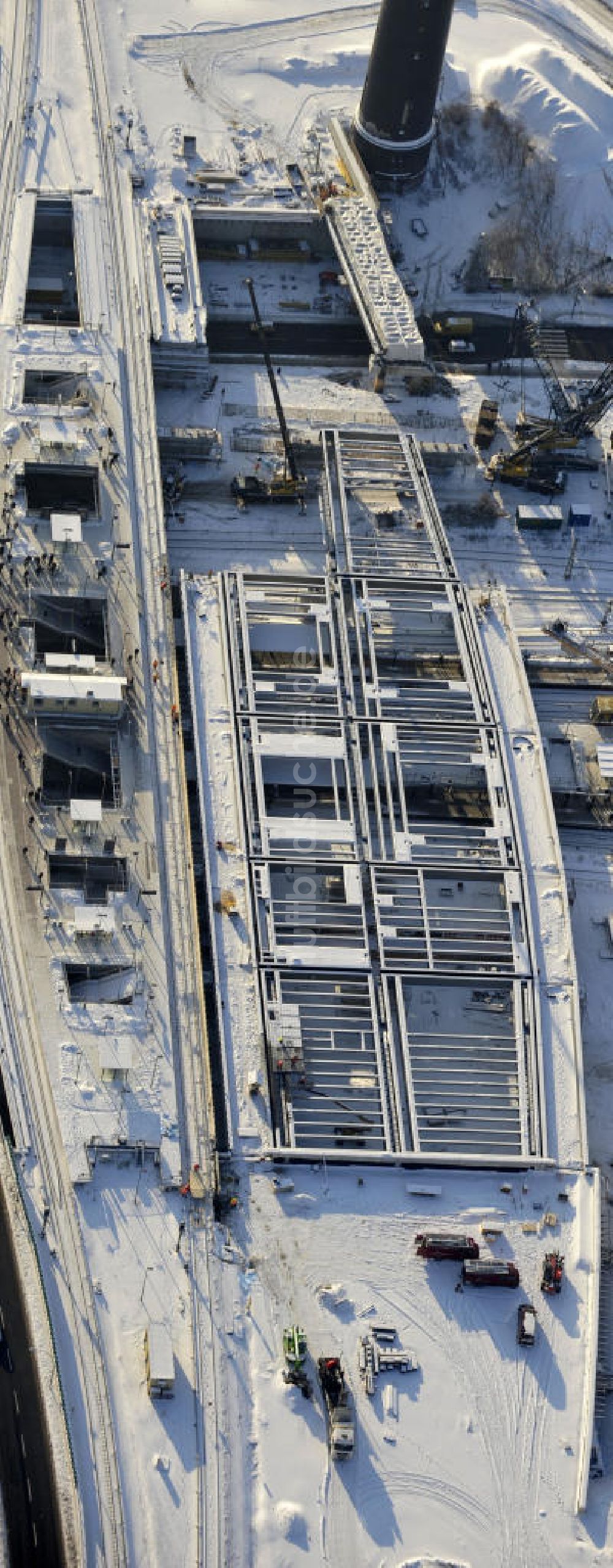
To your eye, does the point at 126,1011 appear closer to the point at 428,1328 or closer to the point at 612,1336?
the point at 428,1328

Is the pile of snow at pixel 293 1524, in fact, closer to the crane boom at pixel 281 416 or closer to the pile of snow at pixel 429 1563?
the pile of snow at pixel 429 1563

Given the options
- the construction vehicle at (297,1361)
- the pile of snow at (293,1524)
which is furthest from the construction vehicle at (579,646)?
the pile of snow at (293,1524)

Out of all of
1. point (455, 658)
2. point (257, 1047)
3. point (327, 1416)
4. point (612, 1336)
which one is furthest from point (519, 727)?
point (327, 1416)

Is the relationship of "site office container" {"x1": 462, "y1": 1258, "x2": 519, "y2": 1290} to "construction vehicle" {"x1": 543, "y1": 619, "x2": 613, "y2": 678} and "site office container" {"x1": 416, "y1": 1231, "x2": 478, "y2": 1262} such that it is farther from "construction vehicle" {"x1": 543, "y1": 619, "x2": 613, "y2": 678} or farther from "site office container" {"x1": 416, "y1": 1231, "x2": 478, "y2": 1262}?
"construction vehicle" {"x1": 543, "y1": 619, "x2": 613, "y2": 678}

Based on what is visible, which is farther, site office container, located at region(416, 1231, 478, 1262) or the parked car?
site office container, located at region(416, 1231, 478, 1262)

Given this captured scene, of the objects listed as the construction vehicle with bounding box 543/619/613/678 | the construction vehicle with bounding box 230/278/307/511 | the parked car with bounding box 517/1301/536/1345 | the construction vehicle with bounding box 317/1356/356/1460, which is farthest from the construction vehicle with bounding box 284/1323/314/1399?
the construction vehicle with bounding box 230/278/307/511

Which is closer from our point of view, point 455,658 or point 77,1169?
point 77,1169
